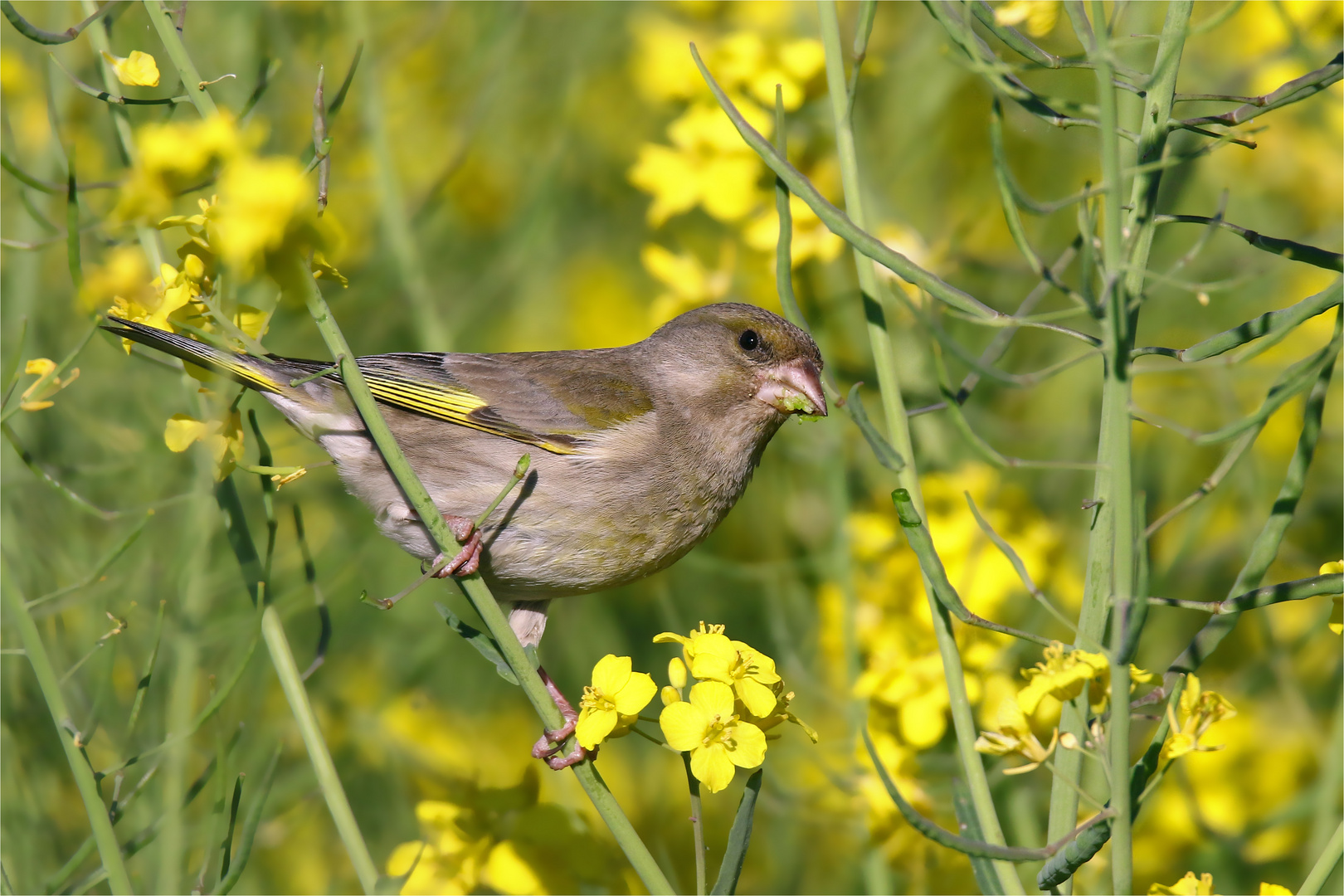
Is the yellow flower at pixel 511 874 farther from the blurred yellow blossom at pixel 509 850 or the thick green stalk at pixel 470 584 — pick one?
the thick green stalk at pixel 470 584

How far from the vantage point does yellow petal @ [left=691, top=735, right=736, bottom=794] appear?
73.0 inches

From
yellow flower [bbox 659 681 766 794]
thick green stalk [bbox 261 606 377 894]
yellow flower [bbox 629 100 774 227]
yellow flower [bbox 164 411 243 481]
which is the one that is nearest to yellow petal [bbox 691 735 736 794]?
yellow flower [bbox 659 681 766 794]

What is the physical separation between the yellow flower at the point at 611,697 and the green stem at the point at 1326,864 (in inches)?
41.0

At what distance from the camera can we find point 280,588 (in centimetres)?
380

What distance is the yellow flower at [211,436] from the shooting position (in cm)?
231

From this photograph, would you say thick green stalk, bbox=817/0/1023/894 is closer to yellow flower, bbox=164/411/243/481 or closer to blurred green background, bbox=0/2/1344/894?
blurred green background, bbox=0/2/1344/894

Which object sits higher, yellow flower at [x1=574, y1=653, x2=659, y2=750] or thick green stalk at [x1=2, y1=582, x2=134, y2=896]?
yellow flower at [x1=574, y1=653, x2=659, y2=750]

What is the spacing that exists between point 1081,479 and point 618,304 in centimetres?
334

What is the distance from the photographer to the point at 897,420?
6.51 feet

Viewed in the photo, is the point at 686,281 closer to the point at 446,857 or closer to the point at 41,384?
the point at 446,857

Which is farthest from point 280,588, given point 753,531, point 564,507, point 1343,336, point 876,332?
point 1343,336

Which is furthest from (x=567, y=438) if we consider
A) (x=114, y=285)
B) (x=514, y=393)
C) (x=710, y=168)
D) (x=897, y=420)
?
(x=114, y=285)

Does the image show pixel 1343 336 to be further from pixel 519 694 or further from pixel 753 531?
pixel 519 694

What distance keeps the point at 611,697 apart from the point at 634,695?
4 centimetres
